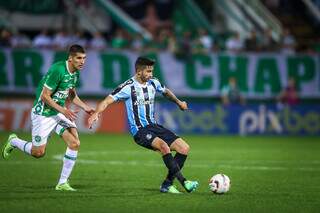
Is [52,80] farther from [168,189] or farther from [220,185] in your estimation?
[220,185]

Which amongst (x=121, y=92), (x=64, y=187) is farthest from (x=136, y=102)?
(x=64, y=187)

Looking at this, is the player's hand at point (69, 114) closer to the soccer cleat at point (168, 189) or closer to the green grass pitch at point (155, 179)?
Result: the green grass pitch at point (155, 179)

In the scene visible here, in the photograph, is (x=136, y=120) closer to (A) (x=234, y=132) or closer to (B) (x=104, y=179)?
(B) (x=104, y=179)

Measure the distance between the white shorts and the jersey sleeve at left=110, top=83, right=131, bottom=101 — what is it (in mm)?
892

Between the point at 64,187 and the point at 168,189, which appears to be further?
the point at 64,187

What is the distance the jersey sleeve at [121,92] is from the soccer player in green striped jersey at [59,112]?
1.53 feet

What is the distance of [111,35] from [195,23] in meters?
3.27

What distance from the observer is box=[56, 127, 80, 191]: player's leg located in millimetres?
12766

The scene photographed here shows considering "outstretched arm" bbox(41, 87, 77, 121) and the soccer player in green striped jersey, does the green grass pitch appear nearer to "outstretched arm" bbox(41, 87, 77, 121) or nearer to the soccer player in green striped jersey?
the soccer player in green striped jersey

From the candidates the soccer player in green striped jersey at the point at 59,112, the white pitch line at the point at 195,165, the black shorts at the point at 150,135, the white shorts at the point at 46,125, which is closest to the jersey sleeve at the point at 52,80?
the soccer player in green striped jersey at the point at 59,112

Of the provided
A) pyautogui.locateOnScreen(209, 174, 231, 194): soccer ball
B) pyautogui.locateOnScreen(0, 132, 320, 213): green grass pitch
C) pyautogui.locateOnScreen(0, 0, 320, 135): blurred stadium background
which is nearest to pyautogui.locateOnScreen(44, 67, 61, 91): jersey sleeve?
pyautogui.locateOnScreen(0, 132, 320, 213): green grass pitch

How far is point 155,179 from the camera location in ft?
48.4

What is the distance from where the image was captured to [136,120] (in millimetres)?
12703

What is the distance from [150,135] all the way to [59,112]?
1.41 meters
